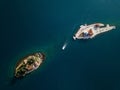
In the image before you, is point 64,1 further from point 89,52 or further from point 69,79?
point 69,79

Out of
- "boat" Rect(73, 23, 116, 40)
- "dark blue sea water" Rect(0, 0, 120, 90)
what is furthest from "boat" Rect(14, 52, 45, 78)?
"boat" Rect(73, 23, 116, 40)

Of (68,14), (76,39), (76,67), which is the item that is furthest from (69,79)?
(68,14)

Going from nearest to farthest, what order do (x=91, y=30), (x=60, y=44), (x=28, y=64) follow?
(x=28, y=64), (x=60, y=44), (x=91, y=30)

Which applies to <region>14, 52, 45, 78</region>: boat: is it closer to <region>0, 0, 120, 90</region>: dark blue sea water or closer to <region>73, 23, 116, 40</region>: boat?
<region>0, 0, 120, 90</region>: dark blue sea water

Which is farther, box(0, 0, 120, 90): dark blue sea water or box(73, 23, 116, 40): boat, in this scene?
box(73, 23, 116, 40): boat

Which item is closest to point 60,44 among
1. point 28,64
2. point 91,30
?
point 28,64

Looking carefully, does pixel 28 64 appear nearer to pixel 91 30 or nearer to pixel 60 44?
pixel 60 44
